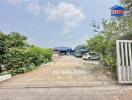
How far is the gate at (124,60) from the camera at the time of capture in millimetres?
13383

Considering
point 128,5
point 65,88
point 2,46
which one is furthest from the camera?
point 128,5

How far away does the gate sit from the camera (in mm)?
13383

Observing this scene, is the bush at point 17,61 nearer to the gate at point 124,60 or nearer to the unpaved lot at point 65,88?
the unpaved lot at point 65,88

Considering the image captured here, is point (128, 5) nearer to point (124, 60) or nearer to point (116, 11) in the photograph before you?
point (116, 11)

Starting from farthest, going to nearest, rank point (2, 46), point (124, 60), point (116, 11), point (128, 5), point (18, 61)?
point (128, 5) → point (2, 46) → point (116, 11) → point (18, 61) → point (124, 60)

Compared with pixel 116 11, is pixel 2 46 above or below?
below

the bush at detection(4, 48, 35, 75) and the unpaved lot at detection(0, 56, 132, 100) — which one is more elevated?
the bush at detection(4, 48, 35, 75)

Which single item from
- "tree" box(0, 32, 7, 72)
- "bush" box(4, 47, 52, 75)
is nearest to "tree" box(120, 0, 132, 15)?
"bush" box(4, 47, 52, 75)

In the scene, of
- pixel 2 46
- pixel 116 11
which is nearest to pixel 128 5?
pixel 116 11

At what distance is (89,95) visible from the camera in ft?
37.2

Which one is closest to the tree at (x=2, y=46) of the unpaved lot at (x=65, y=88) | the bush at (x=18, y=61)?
the bush at (x=18, y=61)

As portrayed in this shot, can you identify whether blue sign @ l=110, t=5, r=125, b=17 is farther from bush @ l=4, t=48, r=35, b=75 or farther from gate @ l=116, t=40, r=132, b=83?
bush @ l=4, t=48, r=35, b=75

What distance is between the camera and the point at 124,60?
13609mm

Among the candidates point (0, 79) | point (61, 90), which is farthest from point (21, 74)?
point (61, 90)
